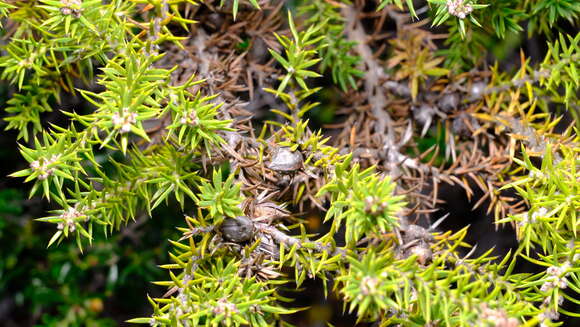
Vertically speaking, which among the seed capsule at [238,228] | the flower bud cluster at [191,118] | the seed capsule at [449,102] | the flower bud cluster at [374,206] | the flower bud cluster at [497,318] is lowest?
the seed capsule at [238,228]

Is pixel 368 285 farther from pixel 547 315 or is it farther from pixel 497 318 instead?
pixel 547 315

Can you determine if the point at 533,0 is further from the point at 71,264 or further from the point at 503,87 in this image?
the point at 71,264

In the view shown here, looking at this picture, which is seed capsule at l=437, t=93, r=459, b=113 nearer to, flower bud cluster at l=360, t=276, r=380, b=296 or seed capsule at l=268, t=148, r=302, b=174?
seed capsule at l=268, t=148, r=302, b=174

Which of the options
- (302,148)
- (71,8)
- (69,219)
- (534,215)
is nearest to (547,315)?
(534,215)

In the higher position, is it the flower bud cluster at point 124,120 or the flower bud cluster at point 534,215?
the flower bud cluster at point 124,120

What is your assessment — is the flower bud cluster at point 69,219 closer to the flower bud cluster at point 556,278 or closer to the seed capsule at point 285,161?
the seed capsule at point 285,161

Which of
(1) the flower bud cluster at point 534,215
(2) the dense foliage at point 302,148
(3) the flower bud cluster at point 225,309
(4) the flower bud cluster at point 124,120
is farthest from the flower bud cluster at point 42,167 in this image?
(1) the flower bud cluster at point 534,215

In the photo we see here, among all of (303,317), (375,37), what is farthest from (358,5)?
(303,317)

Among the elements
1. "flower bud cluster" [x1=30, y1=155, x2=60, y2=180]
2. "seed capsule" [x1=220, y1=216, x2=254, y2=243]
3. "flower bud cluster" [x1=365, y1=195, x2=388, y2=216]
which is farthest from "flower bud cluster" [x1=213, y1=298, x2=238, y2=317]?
"flower bud cluster" [x1=30, y1=155, x2=60, y2=180]
